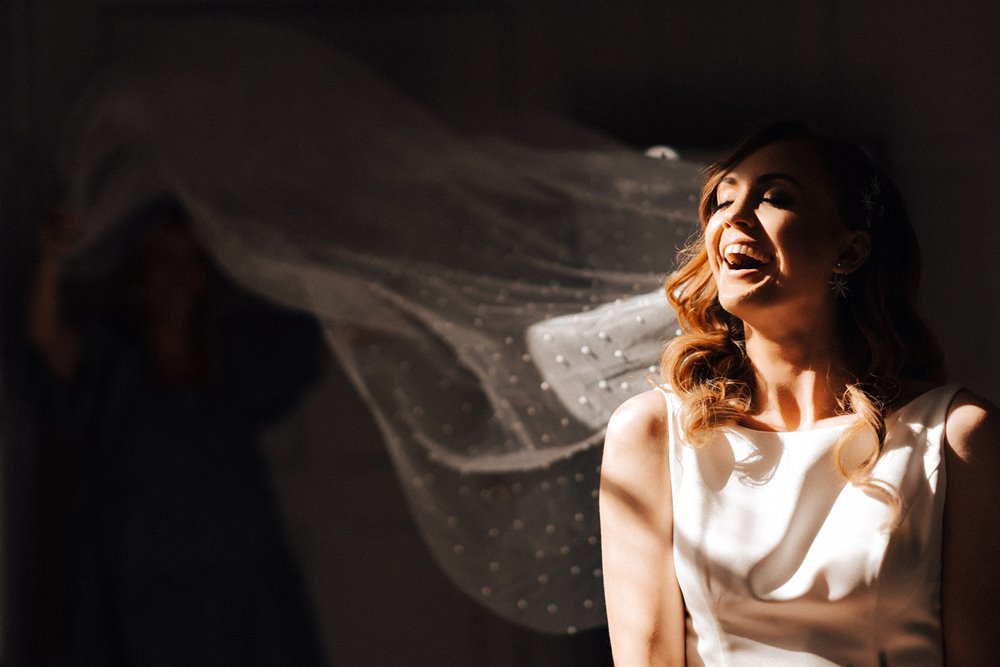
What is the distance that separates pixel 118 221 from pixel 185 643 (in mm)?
516

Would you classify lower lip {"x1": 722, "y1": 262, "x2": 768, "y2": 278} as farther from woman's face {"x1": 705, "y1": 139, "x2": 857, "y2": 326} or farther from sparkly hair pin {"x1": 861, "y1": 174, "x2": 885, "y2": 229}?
sparkly hair pin {"x1": 861, "y1": 174, "x2": 885, "y2": 229}

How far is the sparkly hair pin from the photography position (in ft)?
2.65

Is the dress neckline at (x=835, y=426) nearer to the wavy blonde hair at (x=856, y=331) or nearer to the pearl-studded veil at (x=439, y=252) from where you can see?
the wavy blonde hair at (x=856, y=331)

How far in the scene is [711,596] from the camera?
79 cm

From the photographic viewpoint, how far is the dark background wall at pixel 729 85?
4.41ft

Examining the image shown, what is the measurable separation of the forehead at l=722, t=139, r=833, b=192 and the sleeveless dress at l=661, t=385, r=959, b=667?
7.4 inches

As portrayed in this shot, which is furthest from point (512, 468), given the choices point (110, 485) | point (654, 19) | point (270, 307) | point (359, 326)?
point (654, 19)

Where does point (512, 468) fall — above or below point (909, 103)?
below

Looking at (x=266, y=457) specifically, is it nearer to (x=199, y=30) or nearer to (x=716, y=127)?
(x=199, y=30)

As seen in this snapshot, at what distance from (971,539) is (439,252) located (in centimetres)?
65

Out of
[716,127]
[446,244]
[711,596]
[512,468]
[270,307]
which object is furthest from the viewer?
[716,127]

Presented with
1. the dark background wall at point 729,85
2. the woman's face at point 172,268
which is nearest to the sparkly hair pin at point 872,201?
the dark background wall at point 729,85

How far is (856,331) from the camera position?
839mm

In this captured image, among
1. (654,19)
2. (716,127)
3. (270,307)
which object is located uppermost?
(654,19)
